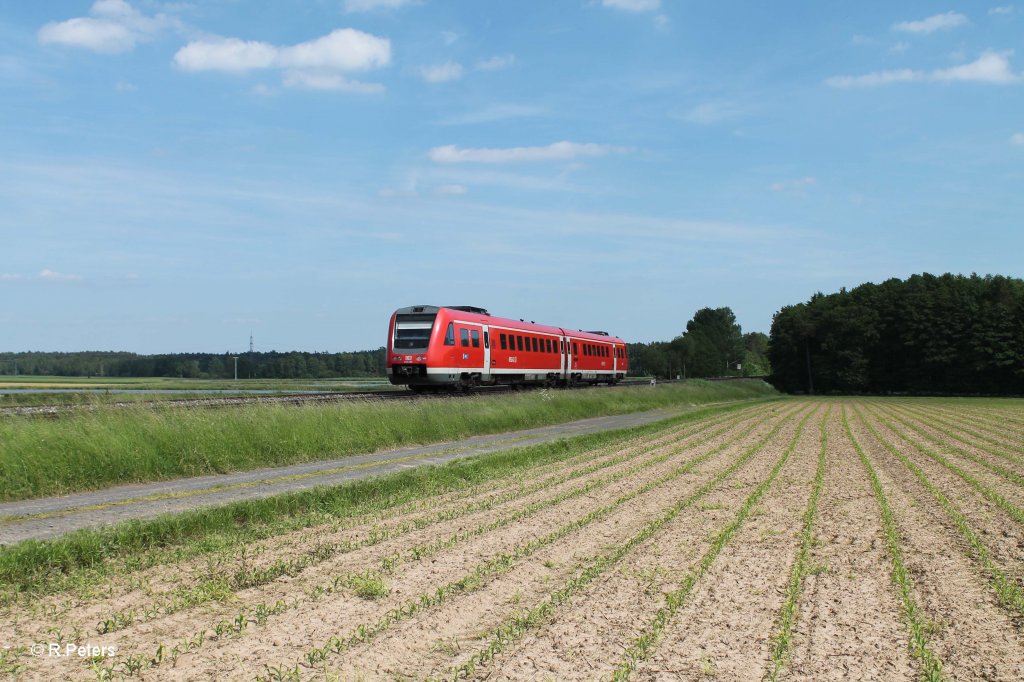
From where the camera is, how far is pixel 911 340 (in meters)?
87.3

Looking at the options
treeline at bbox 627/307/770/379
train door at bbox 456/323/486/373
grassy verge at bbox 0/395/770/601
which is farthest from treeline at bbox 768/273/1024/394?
grassy verge at bbox 0/395/770/601

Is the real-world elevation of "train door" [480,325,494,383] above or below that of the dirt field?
above

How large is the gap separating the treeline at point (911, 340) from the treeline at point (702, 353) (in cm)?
2978

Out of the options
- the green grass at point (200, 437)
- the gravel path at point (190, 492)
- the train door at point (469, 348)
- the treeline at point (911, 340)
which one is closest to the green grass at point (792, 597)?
the gravel path at point (190, 492)

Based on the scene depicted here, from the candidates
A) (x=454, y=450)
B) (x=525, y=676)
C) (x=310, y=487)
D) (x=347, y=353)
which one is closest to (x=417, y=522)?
(x=310, y=487)

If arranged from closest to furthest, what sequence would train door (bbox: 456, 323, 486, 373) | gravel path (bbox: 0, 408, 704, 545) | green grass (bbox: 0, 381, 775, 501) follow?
gravel path (bbox: 0, 408, 704, 545) → green grass (bbox: 0, 381, 775, 501) → train door (bbox: 456, 323, 486, 373)

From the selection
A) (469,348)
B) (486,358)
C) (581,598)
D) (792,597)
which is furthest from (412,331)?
(792,597)

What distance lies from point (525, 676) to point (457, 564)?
9.01ft

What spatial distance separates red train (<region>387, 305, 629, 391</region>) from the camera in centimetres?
3034

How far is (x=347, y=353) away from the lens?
103625 mm

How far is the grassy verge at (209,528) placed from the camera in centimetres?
734

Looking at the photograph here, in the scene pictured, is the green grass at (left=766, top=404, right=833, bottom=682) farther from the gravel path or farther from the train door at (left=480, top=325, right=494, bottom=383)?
the train door at (left=480, top=325, right=494, bottom=383)

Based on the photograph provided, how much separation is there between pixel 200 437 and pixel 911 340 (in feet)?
283

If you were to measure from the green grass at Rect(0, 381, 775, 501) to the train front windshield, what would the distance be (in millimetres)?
6324
